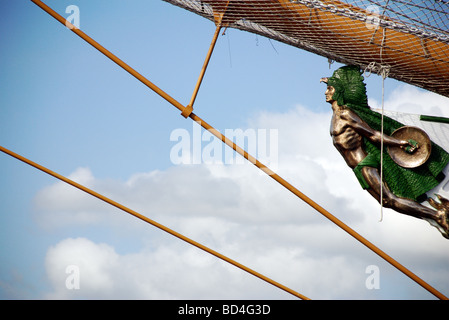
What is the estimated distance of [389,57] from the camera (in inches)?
318

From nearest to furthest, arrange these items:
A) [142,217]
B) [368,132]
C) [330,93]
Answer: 1. [142,217]
2. [368,132]
3. [330,93]

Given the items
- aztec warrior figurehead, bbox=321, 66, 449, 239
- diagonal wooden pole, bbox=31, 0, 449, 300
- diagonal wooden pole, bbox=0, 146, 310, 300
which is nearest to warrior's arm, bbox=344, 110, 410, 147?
aztec warrior figurehead, bbox=321, 66, 449, 239

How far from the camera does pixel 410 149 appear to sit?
26.3 feet

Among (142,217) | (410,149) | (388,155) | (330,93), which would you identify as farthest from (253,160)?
(410,149)

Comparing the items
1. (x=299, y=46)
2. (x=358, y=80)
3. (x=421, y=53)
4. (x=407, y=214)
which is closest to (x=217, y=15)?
(x=299, y=46)

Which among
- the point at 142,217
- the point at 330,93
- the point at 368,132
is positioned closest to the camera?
the point at 142,217

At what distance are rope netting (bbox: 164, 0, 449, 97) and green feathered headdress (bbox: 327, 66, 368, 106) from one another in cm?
16

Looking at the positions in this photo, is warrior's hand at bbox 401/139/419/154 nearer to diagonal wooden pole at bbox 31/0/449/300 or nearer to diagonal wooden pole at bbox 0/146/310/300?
diagonal wooden pole at bbox 31/0/449/300

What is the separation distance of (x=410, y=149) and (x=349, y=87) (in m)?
1.01

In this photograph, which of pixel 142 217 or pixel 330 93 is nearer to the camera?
pixel 142 217

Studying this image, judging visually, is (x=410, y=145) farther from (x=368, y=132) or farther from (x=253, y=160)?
(x=253, y=160)

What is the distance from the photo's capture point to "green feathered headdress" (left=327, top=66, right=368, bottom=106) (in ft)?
26.6

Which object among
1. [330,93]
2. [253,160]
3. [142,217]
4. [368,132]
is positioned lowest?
[142,217]
